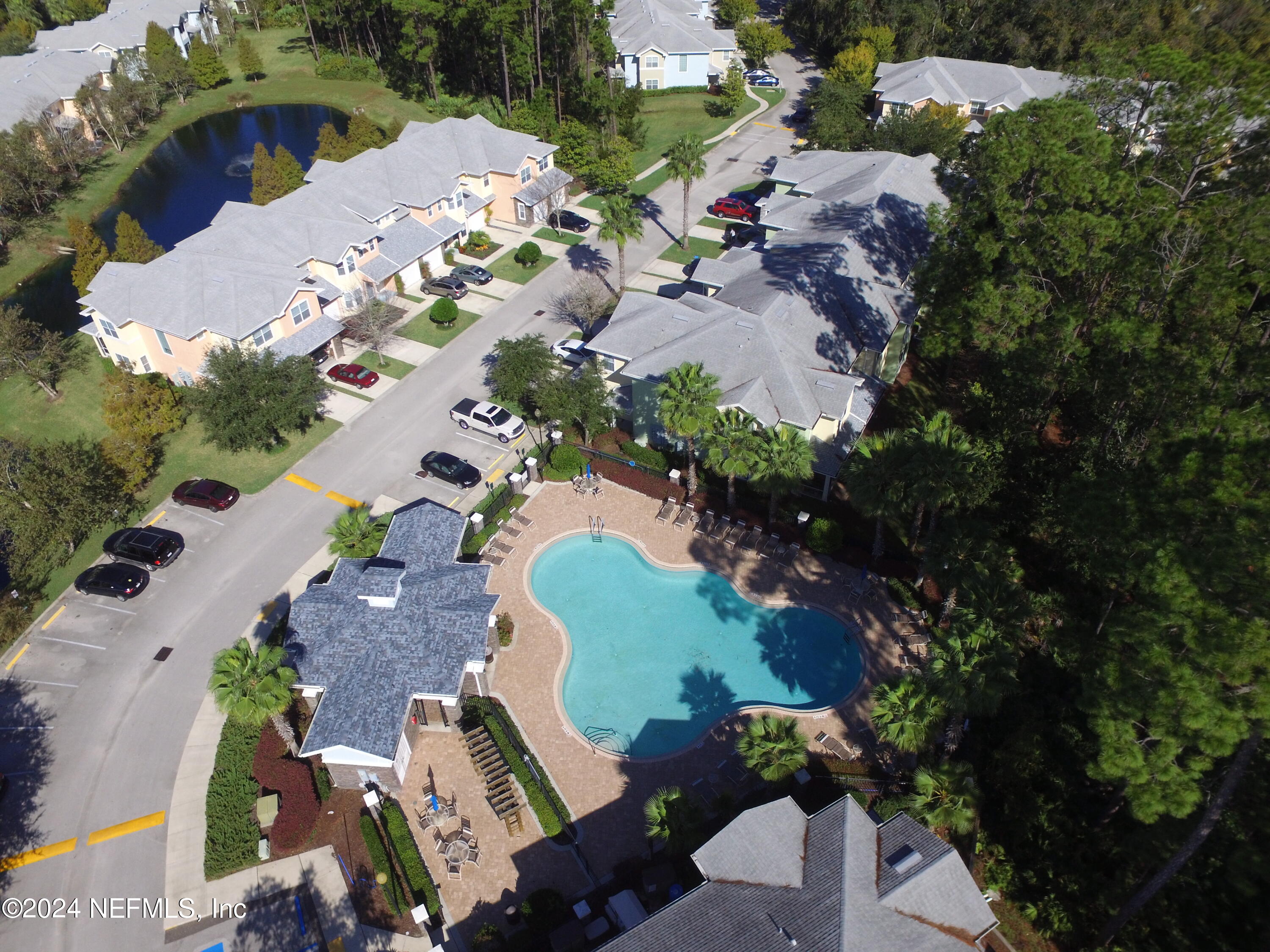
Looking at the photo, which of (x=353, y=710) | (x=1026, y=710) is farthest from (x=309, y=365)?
(x=1026, y=710)

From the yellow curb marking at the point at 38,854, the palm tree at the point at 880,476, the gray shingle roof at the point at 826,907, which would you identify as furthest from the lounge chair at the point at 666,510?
the yellow curb marking at the point at 38,854

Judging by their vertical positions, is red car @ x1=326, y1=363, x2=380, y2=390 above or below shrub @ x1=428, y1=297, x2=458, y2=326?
below

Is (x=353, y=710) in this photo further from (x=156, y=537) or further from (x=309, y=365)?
(x=309, y=365)

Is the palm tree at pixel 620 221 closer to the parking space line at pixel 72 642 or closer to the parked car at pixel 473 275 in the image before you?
the parked car at pixel 473 275

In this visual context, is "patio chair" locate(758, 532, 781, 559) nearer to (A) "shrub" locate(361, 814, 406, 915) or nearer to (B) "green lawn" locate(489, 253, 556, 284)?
(A) "shrub" locate(361, 814, 406, 915)

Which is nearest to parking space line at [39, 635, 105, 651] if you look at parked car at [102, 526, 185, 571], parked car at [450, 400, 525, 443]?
parked car at [102, 526, 185, 571]
